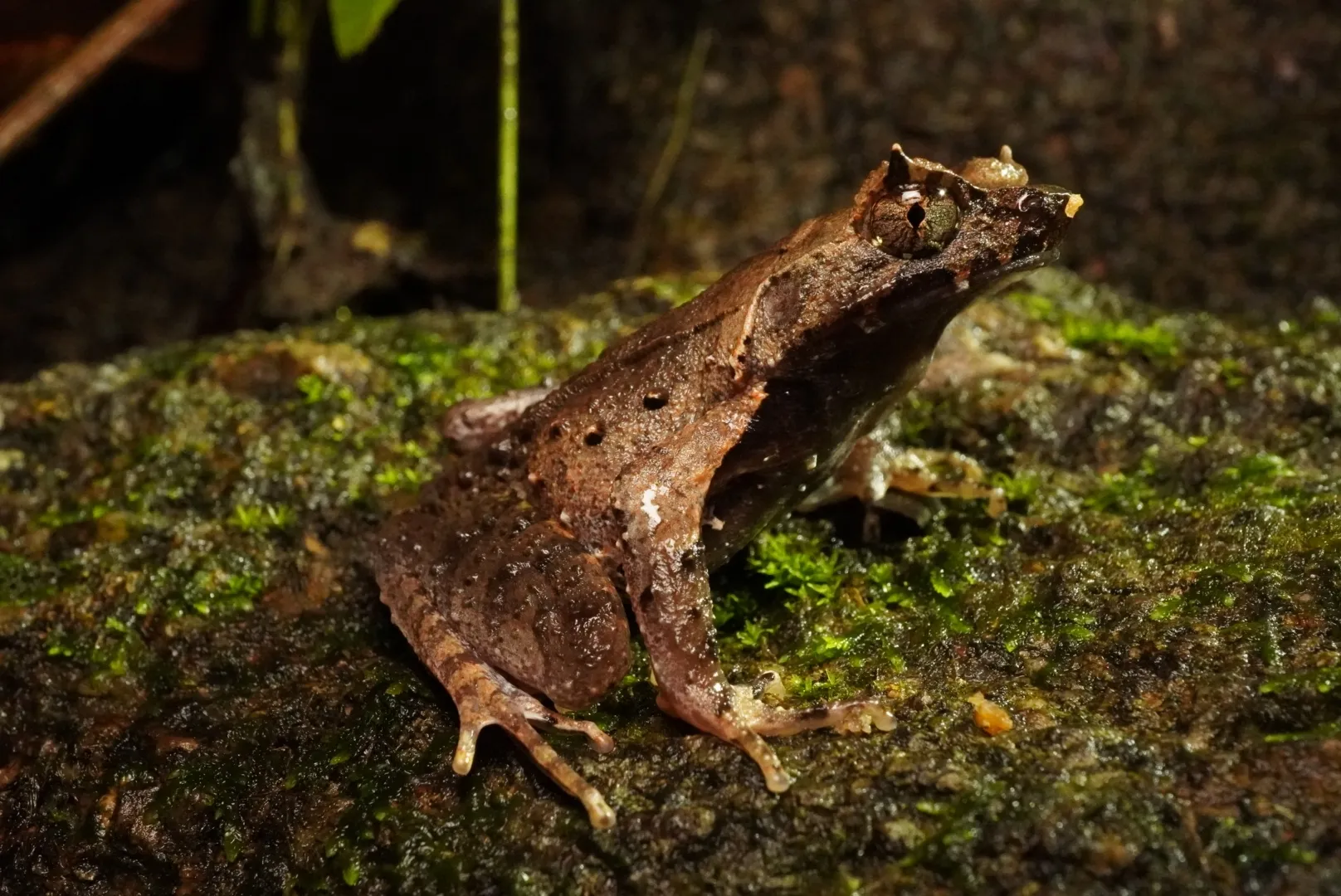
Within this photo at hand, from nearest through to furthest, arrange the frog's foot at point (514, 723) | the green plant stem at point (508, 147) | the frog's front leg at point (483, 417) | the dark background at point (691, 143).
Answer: the frog's foot at point (514, 723), the frog's front leg at point (483, 417), the green plant stem at point (508, 147), the dark background at point (691, 143)

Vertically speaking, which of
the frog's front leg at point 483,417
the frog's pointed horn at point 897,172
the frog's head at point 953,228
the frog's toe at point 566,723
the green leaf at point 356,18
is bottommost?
the frog's toe at point 566,723

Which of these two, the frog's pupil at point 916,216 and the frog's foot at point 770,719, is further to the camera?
the frog's pupil at point 916,216

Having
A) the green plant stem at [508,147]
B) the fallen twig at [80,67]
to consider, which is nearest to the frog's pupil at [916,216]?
the green plant stem at [508,147]

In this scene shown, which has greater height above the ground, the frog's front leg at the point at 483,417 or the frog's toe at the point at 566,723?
the frog's front leg at the point at 483,417

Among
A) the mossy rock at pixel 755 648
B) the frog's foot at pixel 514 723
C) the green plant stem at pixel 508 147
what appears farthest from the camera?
the green plant stem at pixel 508 147

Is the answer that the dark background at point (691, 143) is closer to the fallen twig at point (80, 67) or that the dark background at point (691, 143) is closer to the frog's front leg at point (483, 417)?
the fallen twig at point (80, 67)

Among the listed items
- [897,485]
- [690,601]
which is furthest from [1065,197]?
[690,601]

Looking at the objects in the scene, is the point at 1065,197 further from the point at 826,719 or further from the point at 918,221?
the point at 826,719
